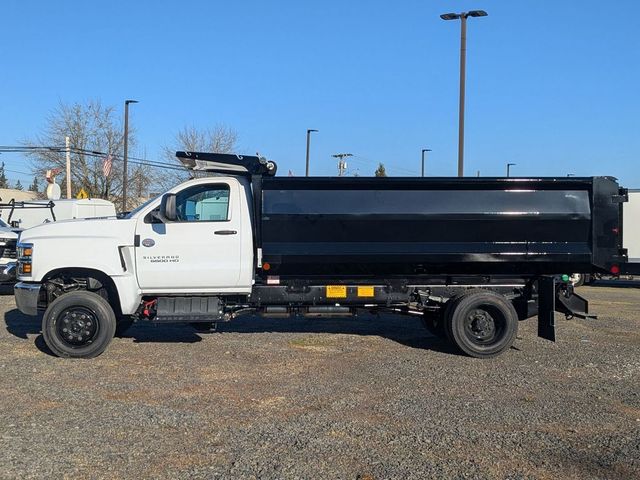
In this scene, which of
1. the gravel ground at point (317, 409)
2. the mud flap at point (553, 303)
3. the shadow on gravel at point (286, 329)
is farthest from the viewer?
the shadow on gravel at point (286, 329)

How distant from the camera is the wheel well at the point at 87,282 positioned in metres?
7.97

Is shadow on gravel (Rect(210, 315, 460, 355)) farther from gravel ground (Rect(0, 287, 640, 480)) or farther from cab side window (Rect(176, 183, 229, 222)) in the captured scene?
cab side window (Rect(176, 183, 229, 222))

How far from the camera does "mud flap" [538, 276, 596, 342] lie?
8.07m

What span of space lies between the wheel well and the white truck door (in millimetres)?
470

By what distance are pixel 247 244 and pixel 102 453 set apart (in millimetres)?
3719

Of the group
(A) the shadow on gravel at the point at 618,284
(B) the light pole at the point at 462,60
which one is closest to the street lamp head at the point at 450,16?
(B) the light pole at the point at 462,60

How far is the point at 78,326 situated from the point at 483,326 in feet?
16.8

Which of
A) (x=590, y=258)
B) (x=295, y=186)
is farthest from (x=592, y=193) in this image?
(x=295, y=186)

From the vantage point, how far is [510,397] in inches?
249

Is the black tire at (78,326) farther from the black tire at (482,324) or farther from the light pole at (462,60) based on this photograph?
the light pole at (462,60)

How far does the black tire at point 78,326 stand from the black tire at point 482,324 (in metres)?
4.36

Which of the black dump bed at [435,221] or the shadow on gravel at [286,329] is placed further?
the shadow on gravel at [286,329]

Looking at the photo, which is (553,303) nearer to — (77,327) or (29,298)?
(77,327)

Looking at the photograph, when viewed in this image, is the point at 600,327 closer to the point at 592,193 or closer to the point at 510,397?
the point at 592,193
